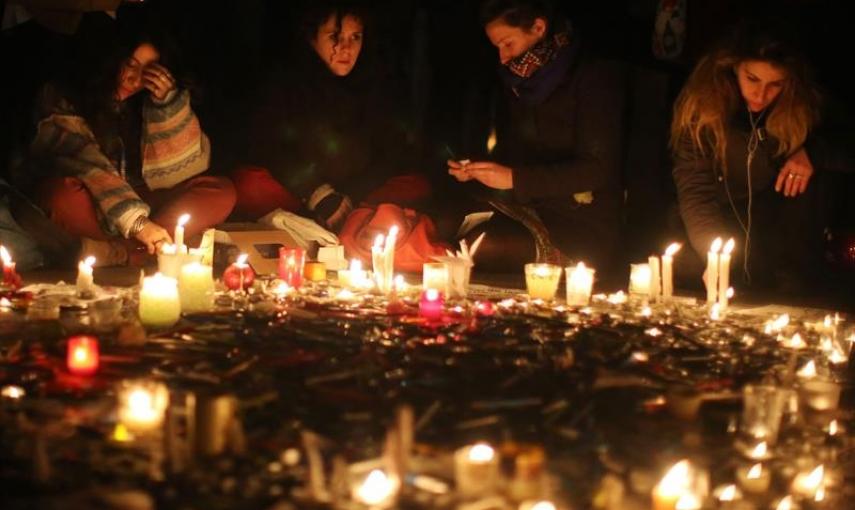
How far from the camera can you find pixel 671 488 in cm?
209

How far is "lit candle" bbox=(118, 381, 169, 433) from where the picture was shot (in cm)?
244

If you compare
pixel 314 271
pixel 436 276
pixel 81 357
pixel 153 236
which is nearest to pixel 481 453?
pixel 81 357

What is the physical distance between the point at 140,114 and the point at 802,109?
11.6 feet

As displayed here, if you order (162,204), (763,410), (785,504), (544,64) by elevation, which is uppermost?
(544,64)

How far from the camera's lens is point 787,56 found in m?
4.95

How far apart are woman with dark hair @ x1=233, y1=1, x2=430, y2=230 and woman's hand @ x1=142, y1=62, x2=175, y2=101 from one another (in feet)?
2.21

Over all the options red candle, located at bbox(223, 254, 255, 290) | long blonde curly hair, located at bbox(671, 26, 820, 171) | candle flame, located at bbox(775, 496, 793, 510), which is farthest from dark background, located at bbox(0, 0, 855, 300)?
candle flame, located at bbox(775, 496, 793, 510)

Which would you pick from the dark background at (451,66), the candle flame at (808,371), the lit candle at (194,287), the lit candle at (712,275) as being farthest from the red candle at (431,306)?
the dark background at (451,66)

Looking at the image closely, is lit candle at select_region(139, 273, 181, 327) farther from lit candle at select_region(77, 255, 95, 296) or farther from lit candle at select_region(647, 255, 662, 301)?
lit candle at select_region(647, 255, 662, 301)

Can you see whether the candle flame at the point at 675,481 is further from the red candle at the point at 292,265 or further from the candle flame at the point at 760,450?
the red candle at the point at 292,265

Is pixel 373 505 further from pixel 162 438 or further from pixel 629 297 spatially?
pixel 629 297

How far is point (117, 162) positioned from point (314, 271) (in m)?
1.41

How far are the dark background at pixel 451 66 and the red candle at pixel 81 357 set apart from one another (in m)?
2.76

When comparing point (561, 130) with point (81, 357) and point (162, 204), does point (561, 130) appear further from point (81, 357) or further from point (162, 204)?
point (81, 357)
